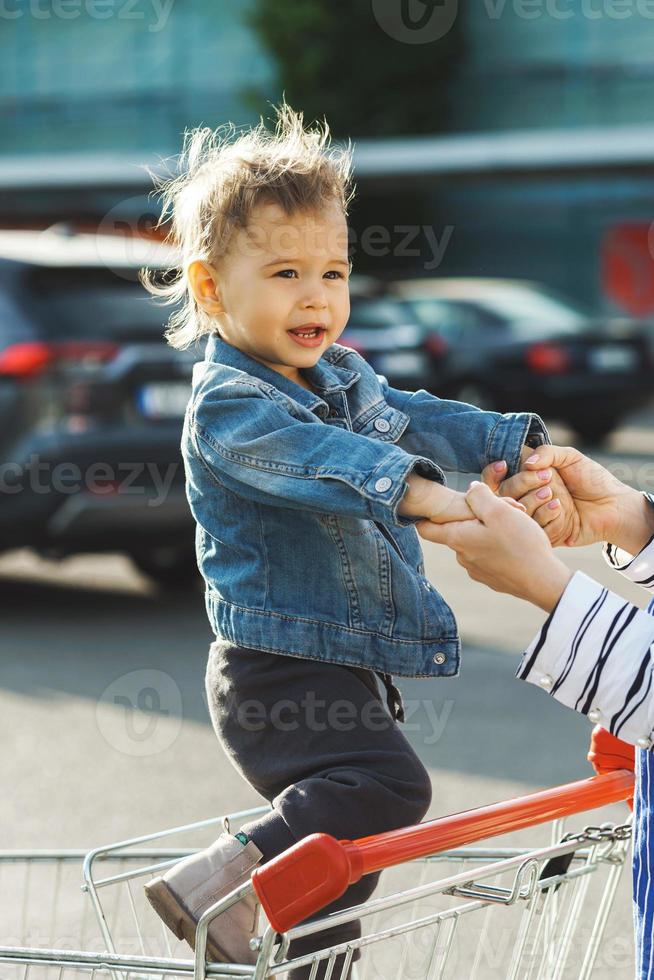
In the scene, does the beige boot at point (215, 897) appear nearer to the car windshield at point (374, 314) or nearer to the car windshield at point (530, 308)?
the car windshield at point (374, 314)

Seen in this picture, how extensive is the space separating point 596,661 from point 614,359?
13.4 meters

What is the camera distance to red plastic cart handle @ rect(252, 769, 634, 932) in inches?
59.1

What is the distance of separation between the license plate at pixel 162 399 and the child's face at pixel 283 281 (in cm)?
488

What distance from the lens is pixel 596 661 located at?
1.56 m

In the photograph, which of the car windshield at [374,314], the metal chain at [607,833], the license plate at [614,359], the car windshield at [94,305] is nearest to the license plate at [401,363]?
the car windshield at [374,314]

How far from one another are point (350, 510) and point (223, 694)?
43cm

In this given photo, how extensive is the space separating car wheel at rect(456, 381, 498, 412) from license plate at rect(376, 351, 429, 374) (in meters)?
1.46

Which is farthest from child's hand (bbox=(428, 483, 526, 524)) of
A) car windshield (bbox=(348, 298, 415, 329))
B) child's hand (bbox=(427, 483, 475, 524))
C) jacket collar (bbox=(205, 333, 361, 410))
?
Result: car windshield (bbox=(348, 298, 415, 329))

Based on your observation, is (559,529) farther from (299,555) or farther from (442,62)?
(442,62)

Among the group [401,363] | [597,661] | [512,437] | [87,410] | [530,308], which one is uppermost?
[530,308]

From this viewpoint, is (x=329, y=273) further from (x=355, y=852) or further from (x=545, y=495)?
(x=355, y=852)

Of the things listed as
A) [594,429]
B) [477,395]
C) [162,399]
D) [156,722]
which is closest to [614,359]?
[594,429]

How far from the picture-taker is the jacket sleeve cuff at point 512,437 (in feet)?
6.92

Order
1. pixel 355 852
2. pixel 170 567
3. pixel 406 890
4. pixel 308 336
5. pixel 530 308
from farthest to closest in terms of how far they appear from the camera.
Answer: pixel 530 308 → pixel 170 567 → pixel 308 336 → pixel 406 890 → pixel 355 852
